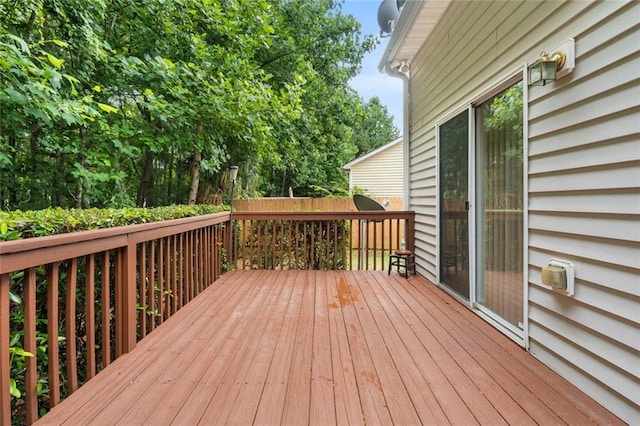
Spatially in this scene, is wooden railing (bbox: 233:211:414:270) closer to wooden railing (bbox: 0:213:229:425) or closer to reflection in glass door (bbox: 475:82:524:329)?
A: wooden railing (bbox: 0:213:229:425)

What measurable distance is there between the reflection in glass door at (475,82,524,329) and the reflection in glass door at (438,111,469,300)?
0.68ft

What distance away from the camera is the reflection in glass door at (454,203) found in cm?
325

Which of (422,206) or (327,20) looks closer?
(422,206)

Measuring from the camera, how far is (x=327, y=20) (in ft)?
29.5

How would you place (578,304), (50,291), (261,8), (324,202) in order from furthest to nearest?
(324,202), (261,8), (578,304), (50,291)

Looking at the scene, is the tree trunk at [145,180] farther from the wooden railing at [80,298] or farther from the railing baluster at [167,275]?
the railing baluster at [167,275]

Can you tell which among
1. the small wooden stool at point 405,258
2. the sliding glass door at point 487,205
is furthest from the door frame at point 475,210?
the small wooden stool at point 405,258

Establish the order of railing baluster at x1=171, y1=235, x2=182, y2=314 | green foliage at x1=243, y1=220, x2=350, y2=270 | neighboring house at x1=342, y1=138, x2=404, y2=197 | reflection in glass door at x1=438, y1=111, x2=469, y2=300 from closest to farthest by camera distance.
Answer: railing baluster at x1=171, y1=235, x2=182, y2=314
reflection in glass door at x1=438, y1=111, x2=469, y2=300
green foliage at x1=243, y1=220, x2=350, y2=270
neighboring house at x1=342, y1=138, x2=404, y2=197

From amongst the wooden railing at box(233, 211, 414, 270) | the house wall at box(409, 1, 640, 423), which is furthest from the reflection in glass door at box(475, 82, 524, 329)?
the wooden railing at box(233, 211, 414, 270)

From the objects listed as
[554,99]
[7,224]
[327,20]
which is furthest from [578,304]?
[327,20]

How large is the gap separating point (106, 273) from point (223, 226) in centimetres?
307

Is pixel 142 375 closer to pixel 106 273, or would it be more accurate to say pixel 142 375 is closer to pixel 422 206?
pixel 106 273

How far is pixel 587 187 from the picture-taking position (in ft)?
5.72

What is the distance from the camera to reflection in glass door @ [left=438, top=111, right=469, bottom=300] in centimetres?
325
